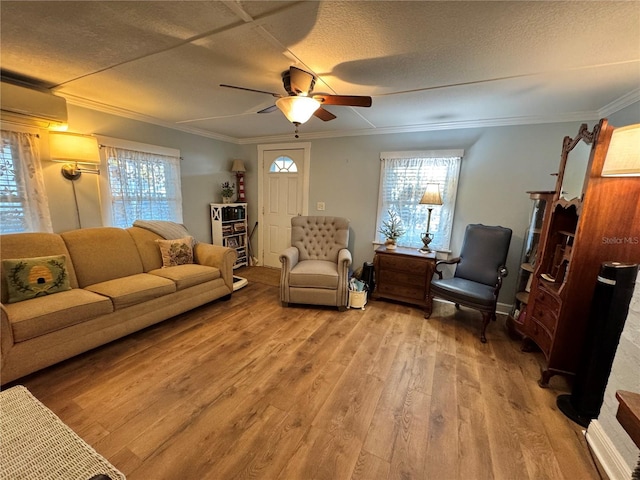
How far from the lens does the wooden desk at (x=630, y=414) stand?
74 cm

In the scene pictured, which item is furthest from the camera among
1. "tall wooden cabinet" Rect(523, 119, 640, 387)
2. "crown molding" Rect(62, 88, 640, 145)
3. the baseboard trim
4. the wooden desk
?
"crown molding" Rect(62, 88, 640, 145)

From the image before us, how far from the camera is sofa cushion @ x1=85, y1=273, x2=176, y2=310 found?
223 cm

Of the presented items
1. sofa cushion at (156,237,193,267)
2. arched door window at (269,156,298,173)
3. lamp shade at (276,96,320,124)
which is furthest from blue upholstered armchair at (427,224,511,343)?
sofa cushion at (156,237,193,267)

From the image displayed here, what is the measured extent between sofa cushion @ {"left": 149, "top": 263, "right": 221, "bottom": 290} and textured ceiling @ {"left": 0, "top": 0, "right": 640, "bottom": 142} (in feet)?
5.75

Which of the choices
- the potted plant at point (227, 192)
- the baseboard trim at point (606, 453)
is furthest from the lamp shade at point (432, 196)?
the potted plant at point (227, 192)

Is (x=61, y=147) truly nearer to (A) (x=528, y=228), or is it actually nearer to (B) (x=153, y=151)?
(B) (x=153, y=151)

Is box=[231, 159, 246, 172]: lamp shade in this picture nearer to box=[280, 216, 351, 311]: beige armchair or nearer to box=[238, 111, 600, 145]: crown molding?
box=[238, 111, 600, 145]: crown molding

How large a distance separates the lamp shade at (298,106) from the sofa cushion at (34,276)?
7.58 feet

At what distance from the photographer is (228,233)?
4.44m

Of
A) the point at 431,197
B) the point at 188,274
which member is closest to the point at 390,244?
the point at 431,197

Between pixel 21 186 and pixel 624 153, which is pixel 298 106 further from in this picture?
pixel 21 186

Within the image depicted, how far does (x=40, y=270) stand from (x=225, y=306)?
1.61 metres

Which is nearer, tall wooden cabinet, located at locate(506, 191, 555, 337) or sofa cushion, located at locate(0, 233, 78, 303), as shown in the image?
sofa cushion, located at locate(0, 233, 78, 303)

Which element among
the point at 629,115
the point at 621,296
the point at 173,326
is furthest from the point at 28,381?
the point at 629,115
